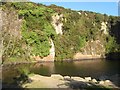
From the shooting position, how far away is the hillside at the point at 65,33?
182 feet

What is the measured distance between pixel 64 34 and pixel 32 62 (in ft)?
33.5

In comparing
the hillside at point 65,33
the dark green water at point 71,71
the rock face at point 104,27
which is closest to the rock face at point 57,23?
the hillside at point 65,33

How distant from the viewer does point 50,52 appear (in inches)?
2270

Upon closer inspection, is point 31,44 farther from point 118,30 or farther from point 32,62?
point 118,30

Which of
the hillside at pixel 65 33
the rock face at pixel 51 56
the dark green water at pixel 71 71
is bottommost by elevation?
the dark green water at pixel 71 71

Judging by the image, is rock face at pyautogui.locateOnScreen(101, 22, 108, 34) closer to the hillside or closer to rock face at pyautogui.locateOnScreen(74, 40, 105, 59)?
the hillside

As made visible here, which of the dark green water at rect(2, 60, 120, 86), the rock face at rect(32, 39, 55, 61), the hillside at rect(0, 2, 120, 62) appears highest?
the hillside at rect(0, 2, 120, 62)

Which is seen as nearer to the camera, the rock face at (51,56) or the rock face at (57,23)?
the rock face at (51,56)

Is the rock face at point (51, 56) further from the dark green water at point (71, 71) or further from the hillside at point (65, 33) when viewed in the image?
the dark green water at point (71, 71)

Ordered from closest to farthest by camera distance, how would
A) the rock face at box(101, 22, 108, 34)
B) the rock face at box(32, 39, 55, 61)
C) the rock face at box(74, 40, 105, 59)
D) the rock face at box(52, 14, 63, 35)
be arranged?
the rock face at box(32, 39, 55, 61)
the rock face at box(52, 14, 63, 35)
the rock face at box(74, 40, 105, 59)
the rock face at box(101, 22, 108, 34)

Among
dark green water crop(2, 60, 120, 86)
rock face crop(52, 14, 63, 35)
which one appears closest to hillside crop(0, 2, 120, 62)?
rock face crop(52, 14, 63, 35)

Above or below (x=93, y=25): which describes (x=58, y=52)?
below

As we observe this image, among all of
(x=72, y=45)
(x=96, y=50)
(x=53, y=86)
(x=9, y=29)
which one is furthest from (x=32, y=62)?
(x=9, y=29)

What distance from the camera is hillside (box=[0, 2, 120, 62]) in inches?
2183
